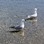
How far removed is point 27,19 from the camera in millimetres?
8695

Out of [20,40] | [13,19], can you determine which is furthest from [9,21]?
[20,40]

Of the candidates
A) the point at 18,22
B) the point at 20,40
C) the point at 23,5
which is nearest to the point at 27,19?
the point at 18,22

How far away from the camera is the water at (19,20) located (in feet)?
22.4

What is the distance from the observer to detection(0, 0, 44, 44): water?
682cm

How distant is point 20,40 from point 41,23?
6.88 feet

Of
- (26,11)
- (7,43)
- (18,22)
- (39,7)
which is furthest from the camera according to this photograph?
(39,7)

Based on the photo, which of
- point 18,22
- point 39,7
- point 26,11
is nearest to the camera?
point 18,22

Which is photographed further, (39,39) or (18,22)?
(18,22)

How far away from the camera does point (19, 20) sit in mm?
8820

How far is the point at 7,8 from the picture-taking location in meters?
11.0

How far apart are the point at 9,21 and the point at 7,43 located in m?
2.32

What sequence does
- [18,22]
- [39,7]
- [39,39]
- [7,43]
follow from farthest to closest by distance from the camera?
[39,7] → [18,22] → [39,39] → [7,43]

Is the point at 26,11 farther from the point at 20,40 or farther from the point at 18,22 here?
the point at 20,40

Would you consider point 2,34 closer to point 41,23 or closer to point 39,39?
point 39,39
